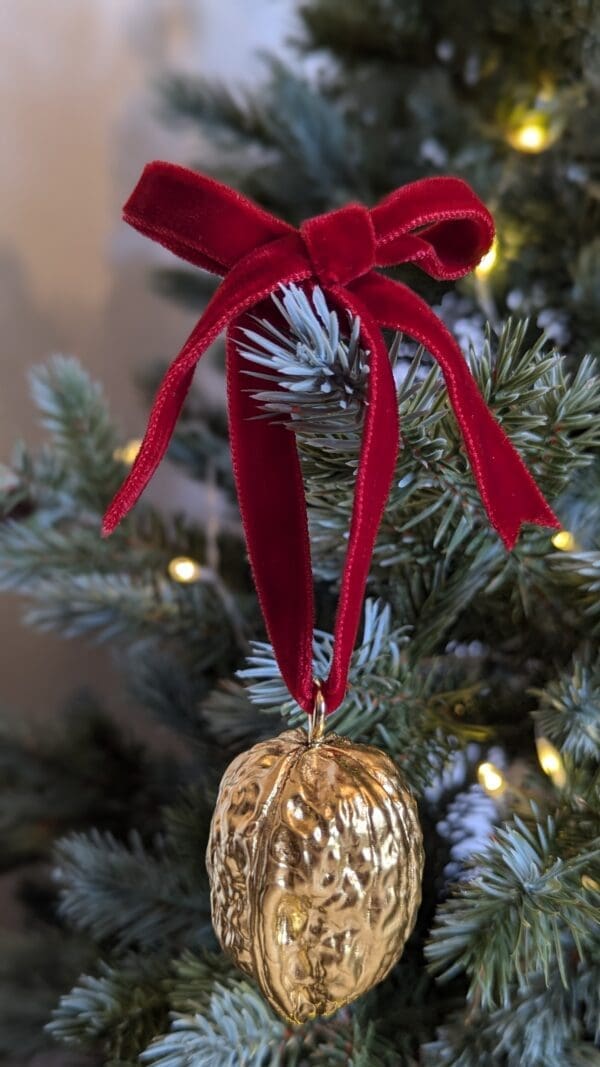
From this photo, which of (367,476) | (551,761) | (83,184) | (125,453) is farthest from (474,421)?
(83,184)

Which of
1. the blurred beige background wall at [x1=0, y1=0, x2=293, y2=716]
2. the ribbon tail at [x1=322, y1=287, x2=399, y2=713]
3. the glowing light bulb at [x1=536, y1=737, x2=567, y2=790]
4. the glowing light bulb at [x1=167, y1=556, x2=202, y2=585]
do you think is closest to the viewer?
the ribbon tail at [x1=322, y1=287, x2=399, y2=713]

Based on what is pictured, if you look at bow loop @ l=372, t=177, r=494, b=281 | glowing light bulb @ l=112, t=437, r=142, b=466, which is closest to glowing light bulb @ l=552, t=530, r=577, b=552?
bow loop @ l=372, t=177, r=494, b=281

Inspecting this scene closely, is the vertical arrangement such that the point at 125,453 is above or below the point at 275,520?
above

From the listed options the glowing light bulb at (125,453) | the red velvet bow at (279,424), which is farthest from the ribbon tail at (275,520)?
the glowing light bulb at (125,453)

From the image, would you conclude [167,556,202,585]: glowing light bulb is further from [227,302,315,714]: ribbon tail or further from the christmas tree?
[227,302,315,714]: ribbon tail

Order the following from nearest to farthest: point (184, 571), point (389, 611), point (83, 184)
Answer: point (389, 611)
point (184, 571)
point (83, 184)

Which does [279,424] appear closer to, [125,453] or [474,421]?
[474,421]

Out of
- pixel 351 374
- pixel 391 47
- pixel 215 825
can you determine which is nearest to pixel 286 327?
pixel 351 374
